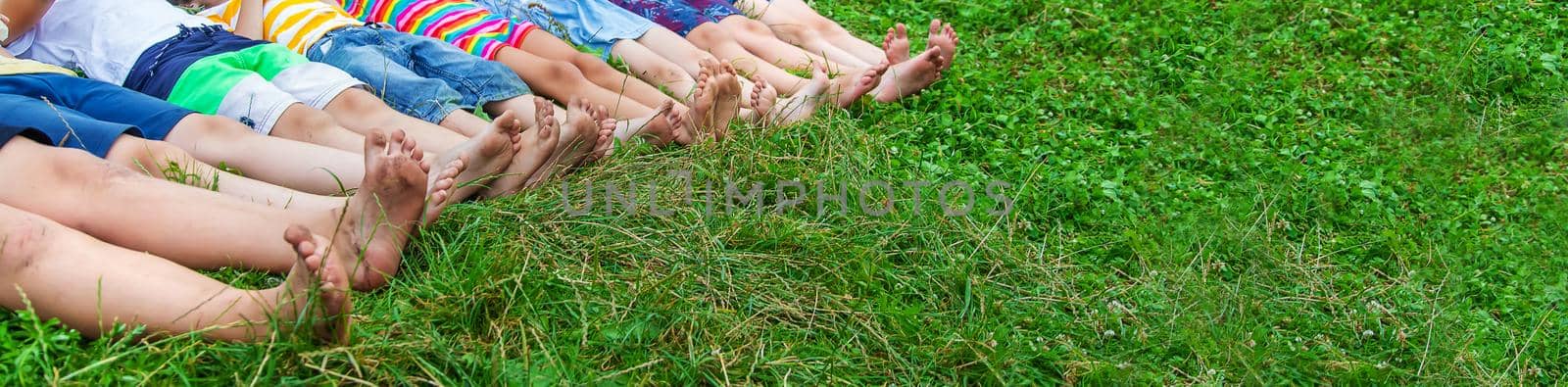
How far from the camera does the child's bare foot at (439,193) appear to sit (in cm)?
237

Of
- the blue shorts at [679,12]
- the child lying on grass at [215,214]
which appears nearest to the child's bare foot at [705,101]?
the child lying on grass at [215,214]

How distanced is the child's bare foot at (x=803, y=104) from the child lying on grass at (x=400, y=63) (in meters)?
0.54

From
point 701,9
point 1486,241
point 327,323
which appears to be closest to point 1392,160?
point 1486,241

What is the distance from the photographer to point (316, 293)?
188 centimetres

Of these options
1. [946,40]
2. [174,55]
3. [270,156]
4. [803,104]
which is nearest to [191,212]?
[270,156]

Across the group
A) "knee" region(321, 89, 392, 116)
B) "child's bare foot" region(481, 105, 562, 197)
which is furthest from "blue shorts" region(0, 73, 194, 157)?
"child's bare foot" region(481, 105, 562, 197)

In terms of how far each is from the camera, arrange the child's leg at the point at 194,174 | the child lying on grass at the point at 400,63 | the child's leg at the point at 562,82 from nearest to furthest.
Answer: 1. the child's leg at the point at 194,174
2. the child lying on grass at the point at 400,63
3. the child's leg at the point at 562,82

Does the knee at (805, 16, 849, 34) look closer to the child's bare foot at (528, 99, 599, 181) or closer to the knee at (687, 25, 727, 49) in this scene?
the knee at (687, 25, 727, 49)

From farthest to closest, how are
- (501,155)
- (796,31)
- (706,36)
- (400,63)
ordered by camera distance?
(796,31) → (706,36) → (400,63) → (501,155)

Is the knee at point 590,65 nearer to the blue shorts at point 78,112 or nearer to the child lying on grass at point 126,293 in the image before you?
the blue shorts at point 78,112

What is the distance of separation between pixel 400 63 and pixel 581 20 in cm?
77

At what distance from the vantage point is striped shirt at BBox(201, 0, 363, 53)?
339 cm

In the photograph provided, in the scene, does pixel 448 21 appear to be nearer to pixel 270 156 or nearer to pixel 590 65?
pixel 590 65

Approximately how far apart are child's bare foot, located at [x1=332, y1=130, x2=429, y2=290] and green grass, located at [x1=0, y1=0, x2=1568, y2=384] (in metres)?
0.07
